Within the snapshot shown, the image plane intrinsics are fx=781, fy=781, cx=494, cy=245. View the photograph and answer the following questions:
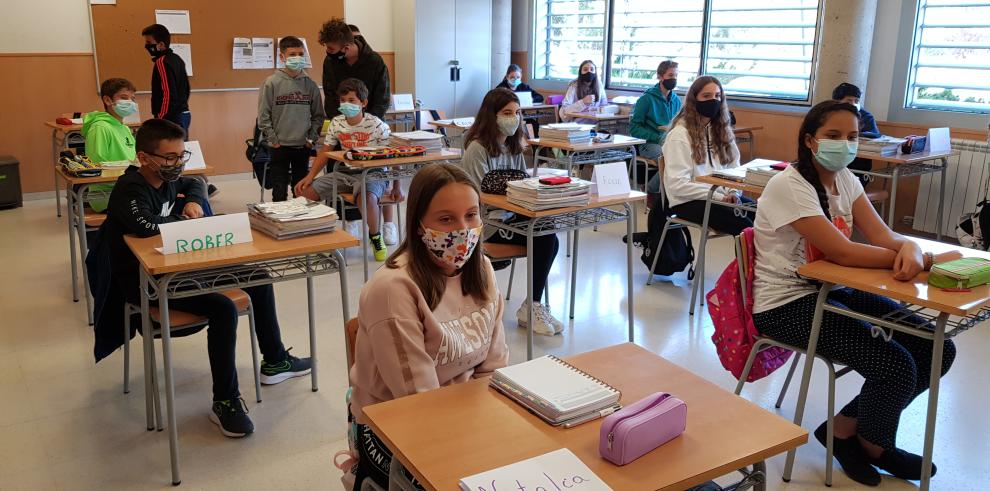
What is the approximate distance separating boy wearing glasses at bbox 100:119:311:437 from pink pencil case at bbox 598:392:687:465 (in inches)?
72.5

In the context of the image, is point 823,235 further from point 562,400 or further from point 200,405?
point 200,405

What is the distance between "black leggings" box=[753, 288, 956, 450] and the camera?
2.48 metres

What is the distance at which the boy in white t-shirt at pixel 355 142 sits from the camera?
16.6 ft

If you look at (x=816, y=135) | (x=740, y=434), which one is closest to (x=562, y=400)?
(x=740, y=434)

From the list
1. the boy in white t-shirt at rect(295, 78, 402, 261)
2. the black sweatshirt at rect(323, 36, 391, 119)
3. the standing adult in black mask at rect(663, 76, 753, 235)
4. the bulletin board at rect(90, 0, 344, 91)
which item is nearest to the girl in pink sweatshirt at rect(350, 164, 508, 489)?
the standing adult in black mask at rect(663, 76, 753, 235)

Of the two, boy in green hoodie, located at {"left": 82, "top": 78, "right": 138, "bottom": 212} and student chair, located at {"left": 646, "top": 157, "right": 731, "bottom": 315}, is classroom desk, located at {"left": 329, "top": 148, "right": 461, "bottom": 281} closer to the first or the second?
boy in green hoodie, located at {"left": 82, "top": 78, "right": 138, "bottom": 212}

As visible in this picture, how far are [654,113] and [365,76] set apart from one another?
102 inches

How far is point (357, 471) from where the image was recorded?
1.88m

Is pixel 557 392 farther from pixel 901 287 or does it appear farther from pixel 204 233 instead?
pixel 204 233

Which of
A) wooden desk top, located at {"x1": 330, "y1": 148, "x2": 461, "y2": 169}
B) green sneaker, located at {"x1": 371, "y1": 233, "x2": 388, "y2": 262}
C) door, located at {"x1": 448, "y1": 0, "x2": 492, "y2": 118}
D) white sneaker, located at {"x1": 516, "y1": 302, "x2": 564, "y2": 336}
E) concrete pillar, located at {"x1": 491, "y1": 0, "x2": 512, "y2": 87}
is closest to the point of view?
white sneaker, located at {"x1": 516, "y1": 302, "x2": 564, "y2": 336}

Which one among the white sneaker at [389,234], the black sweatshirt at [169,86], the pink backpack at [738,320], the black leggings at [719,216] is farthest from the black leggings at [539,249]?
the black sweatshirt at [169,86]

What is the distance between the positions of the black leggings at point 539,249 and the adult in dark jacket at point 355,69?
215 cm

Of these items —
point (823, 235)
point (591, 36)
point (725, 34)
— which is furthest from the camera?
point (591, 36)

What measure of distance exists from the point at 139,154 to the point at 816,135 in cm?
242
